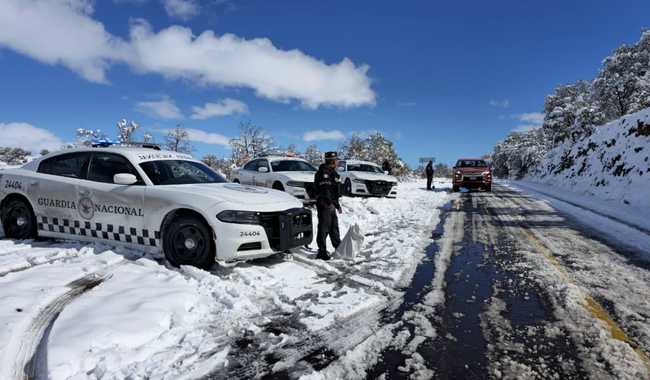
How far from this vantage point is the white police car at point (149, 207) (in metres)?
4.61

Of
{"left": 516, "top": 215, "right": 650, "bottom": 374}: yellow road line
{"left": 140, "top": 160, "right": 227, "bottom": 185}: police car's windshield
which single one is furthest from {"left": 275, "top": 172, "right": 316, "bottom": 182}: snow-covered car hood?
{"left": 516, "top": 215, "right": 650, "bottom": 374}: yellow road line

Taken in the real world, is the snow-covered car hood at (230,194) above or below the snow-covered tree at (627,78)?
below

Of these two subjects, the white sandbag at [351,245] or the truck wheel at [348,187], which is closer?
the white sandbag at [351,245]

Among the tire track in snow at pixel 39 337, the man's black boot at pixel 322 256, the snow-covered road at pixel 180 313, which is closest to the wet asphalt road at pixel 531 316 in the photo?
the snow-covered road at pixel 180 313

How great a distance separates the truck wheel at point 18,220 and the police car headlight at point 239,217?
3.46 meters

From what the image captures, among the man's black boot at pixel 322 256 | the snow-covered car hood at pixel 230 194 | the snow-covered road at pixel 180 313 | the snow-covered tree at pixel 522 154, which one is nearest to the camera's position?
the snow-covered road at pixel 180 313

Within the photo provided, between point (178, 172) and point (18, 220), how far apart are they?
274cm

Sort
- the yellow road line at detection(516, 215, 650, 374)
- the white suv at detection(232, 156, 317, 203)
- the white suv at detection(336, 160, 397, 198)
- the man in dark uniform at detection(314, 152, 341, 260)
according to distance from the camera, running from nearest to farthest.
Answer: the yellow road line at detection(516, 215, 650, 374)
the man in dark uniform at detection(314, 152, 341, 260)
the white suv at detection(232, 156, 317, 203)
the white suv at detection(336, 160, 397, 198)

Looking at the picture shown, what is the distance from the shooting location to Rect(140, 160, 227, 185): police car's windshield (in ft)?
17.2

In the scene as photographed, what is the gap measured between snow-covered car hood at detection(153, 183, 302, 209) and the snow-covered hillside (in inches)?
473

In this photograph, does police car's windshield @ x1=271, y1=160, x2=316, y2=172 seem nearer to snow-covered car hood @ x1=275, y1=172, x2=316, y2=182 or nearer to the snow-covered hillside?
snow-covered car hood @ x1=275, y1=172, x2=316, y2=182

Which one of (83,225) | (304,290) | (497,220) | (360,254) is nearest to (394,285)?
(304,290)

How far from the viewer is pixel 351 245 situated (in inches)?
220

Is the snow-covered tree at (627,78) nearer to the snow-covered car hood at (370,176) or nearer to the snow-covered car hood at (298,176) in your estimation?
the snow-covered car hood at (370,176)
